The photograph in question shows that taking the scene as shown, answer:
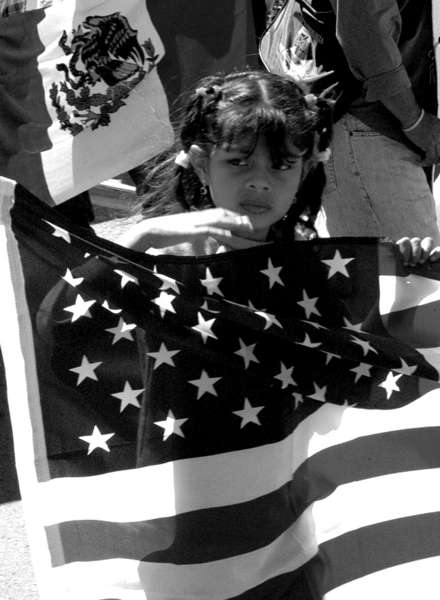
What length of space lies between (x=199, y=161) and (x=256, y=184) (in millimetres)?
220

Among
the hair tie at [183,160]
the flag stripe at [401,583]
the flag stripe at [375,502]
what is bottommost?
the flag stripe at [401,583]

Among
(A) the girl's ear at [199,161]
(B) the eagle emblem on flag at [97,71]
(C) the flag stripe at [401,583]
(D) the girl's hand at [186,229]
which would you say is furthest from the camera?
(B) the eagle emblem on flag at [97,71]

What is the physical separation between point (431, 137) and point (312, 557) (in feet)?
4.88

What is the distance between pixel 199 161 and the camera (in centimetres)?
287

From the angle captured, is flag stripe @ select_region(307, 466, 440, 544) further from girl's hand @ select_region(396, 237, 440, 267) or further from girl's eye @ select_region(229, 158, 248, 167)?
girl's eye @ select_region(229, 158, 248, 167)

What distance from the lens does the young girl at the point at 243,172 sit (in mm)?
2641

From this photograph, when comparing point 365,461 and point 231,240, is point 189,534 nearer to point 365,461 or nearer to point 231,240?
point 365,461

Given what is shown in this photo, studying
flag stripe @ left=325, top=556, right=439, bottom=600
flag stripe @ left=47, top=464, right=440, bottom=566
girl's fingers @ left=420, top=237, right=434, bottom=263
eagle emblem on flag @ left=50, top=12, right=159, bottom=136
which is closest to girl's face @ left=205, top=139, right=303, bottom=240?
girl's fingers @ left=420, top=237, right=434, bottom=263

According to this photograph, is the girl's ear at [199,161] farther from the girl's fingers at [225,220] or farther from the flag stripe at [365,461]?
the flag stripe at [365,461]

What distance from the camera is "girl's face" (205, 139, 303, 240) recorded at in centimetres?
271

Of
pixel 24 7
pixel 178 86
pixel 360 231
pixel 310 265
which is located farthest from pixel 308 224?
pixel 24 7

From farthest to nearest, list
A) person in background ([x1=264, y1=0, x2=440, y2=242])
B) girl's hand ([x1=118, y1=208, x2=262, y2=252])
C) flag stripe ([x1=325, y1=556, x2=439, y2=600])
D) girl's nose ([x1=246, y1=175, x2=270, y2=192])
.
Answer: person in background ([x1=264, y1=0, x2=440, y2=242]) → girl's nose ([x1=246, y1=175, x2=270, y2=192]) → girl's hand ([x1=118, y1=208, x2=262, y2=252]) → flag stripe ([x1=325, y1=556, x2=439, y2=600])

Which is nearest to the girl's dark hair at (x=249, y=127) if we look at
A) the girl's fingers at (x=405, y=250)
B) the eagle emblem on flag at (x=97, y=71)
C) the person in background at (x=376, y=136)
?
A: the girl's fingers at (x=405, y=250)

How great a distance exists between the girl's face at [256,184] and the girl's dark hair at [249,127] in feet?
0.06
